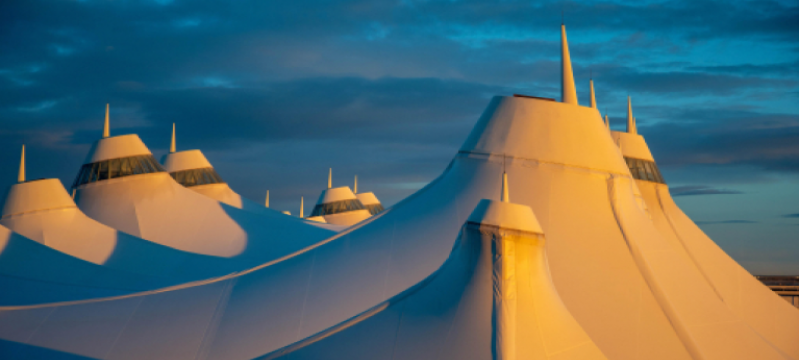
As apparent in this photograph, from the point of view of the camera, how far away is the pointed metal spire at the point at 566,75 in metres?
17.2

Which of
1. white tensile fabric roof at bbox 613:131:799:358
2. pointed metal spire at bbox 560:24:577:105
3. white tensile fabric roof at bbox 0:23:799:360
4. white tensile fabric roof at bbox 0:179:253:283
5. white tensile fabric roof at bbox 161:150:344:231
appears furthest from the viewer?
white tensile fabric roof at bbox 161:150:344:231

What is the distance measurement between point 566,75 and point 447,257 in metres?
6.42

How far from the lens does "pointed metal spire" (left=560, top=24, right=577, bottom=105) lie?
56.3 ft

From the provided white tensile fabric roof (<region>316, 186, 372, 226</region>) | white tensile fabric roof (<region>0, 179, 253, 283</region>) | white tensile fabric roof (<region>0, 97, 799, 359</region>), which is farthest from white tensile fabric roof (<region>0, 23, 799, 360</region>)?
white tensile fabric roof (<region>316, 186, 372, 226</region>)

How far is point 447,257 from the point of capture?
13195 millimetres

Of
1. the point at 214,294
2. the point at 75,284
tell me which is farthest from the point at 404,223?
the point at 75,284

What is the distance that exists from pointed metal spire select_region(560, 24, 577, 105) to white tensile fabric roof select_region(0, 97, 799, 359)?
1375 millimetres

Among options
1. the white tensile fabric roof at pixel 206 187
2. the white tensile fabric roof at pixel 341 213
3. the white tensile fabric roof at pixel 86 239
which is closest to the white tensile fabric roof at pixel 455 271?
the white tensile fabric roof at pixel 86 239

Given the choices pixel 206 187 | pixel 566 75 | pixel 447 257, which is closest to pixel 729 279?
pixel 566 75

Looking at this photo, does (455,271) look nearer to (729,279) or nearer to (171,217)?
(729,279)

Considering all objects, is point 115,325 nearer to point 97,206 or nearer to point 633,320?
point 633,320

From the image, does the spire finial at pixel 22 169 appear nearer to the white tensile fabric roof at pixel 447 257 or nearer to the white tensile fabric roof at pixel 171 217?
the white tensile fabric roof at pixel 171 217

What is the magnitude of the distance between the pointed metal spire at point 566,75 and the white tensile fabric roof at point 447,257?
1.38 meters

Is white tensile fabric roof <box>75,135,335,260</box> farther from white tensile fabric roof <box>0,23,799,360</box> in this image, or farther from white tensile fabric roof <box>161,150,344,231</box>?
white tensile fabric roof <box>0,23,799,360</box>
